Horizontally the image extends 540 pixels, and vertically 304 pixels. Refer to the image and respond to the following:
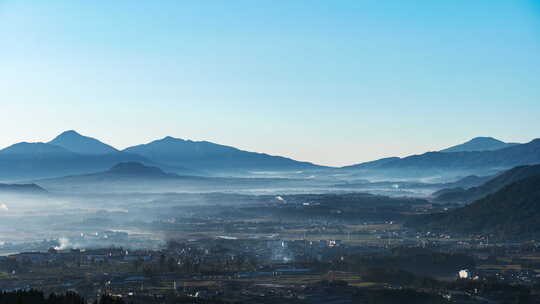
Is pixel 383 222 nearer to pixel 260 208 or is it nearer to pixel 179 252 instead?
pixel 260 208

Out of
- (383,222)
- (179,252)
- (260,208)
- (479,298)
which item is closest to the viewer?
(479,298)

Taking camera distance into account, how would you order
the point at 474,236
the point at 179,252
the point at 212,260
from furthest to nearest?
the point at 474,236 → the point at 179,252 → the point at 212,260

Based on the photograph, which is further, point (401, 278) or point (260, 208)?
point (260, 208)

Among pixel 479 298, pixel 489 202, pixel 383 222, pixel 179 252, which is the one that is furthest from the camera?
pixel 383 222

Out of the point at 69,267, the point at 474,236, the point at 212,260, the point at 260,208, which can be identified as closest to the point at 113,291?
the point at 69,267

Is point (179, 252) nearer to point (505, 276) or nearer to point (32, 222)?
point (505, 276)

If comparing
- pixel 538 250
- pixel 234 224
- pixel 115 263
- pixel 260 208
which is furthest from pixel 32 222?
pixel 538 250
